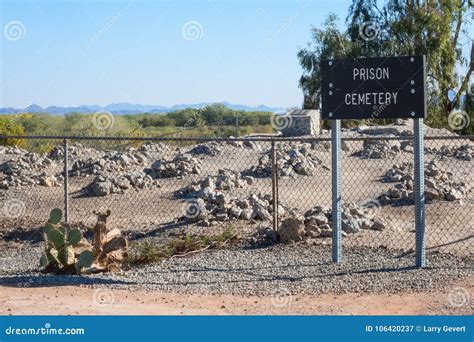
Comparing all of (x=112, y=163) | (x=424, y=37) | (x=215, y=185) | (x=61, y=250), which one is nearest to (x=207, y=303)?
(x=61, y=250)

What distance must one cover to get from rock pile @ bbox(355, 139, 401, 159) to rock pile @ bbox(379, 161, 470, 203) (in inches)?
127

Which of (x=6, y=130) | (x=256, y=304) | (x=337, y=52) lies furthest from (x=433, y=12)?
(x=256, y=304)

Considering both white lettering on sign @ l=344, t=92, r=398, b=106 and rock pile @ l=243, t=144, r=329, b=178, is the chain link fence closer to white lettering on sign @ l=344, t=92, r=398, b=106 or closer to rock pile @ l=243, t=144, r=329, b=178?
rock pile @ l=243, t=144, r=329, b=178

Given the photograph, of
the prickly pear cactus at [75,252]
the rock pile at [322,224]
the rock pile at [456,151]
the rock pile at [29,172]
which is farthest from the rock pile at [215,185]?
the rock pile at [456,151]

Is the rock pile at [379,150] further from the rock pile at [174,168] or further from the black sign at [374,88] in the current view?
the black sign at [374,88]

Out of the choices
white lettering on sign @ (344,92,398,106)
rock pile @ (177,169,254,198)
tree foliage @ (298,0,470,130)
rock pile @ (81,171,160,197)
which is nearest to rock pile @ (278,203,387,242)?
white lettering on sign @ (344,92,398,106)

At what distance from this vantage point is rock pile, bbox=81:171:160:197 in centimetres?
1767

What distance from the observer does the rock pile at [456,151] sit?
21.8 meters

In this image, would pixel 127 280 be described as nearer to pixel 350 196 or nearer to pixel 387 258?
pixel 387 258

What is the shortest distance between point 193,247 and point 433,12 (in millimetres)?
32669

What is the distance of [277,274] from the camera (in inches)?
405

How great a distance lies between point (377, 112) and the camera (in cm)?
1056

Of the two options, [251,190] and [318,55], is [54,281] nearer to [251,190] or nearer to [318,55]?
[251,190]

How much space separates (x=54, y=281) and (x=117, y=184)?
8056mm
